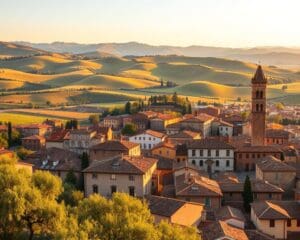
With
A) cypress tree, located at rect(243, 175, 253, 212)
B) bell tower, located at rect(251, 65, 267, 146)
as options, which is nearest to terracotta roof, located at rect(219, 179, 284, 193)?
cypress tree, located at rect(243, 175, 253, 212)

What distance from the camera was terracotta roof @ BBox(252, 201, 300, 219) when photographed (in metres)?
40.4

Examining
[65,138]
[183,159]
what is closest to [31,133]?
[65,138]

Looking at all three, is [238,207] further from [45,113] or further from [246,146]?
[45,113]

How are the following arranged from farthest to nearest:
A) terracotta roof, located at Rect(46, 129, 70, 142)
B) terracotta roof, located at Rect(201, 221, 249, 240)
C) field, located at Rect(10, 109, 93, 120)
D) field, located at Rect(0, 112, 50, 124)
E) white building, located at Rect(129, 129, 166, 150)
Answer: field, located at Rect(10, 109, 93, 120) < field, located at Rect(0, 112, 50, 124) < terracotta roof, located at Rect(46, 129, 70, 142) < white building, located at Rect(129, 129, 166, 150) < terracotta roof, located at Rect(201, 221, 249, 240)

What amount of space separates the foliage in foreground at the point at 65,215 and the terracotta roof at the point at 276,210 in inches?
420

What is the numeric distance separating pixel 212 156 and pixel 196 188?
20.4m

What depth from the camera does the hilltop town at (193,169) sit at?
4039 centimetres

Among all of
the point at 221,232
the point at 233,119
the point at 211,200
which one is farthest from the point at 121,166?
the point at 233,119

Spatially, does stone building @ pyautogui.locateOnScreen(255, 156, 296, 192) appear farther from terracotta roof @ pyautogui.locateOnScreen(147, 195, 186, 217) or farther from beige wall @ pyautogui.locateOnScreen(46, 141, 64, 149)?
beige wall @ pyautogui.locateOnScreen(46, 141, 64, 149)

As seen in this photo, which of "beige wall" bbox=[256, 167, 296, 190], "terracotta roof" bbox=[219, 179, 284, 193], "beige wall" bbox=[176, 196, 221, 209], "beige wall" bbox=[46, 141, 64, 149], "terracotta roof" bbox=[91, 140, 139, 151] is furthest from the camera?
"beige wall" bbox=[46, 141, 64, 149]

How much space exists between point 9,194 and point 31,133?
66239 millimetres

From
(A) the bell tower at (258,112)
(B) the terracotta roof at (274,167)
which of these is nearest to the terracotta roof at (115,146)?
(B) the terracotta roof at (274,167)

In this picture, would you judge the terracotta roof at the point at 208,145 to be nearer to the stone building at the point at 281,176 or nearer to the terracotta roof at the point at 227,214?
the stone building at the point at 281,176

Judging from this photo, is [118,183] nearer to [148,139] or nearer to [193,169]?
[193,169]
